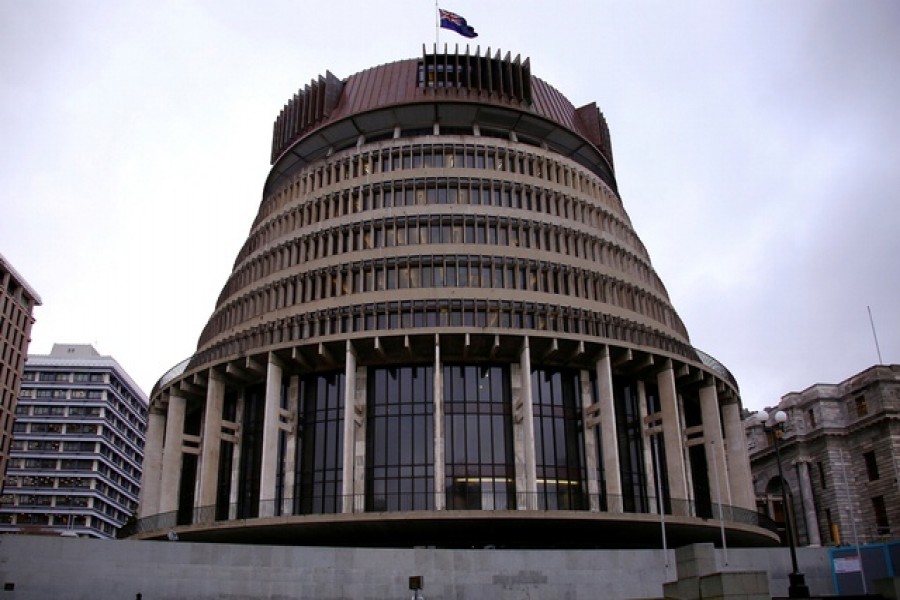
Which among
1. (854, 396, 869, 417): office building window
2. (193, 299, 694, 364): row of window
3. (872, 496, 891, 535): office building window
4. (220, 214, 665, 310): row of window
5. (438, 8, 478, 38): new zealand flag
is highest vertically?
(438, 8, 478, 38): new zealand flag

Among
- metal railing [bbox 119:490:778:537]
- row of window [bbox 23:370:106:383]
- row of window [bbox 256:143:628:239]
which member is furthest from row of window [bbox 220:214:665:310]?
row of window [bbox 23:370:106:383]

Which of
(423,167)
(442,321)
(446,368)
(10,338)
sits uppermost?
(10,338)

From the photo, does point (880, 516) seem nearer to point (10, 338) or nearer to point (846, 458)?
point (846, 458)

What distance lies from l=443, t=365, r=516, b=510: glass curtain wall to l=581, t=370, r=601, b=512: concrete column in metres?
5.06

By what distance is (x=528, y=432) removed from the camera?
170ft

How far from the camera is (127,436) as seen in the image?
477ft

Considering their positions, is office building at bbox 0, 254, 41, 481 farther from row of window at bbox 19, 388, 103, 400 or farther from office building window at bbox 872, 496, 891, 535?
office building window at bbox 872, 496, 891, 535

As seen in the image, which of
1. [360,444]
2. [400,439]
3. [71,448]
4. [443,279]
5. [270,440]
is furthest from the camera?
[71,448]

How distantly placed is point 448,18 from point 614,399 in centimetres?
3037

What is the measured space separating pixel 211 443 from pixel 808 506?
2624 inches

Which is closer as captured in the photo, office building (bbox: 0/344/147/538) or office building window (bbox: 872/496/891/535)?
office building window (bbox: 872/496/891/535)

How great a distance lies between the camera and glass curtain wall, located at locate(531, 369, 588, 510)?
5353cm

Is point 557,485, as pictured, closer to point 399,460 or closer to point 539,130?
point 399,460

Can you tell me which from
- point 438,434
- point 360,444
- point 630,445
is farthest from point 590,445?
point 360,444
